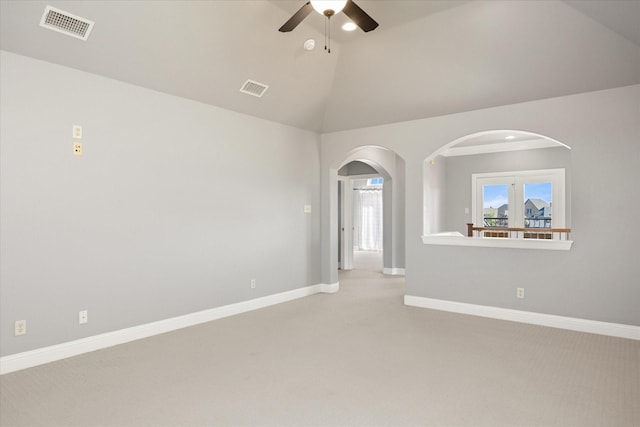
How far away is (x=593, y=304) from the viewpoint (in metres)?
4.20

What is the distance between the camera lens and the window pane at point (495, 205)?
27.1 feet

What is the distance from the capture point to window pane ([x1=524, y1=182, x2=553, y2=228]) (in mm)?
7711

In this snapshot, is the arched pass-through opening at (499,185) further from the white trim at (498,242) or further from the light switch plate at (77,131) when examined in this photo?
the light switch plate at (77,131)

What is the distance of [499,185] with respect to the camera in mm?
8320

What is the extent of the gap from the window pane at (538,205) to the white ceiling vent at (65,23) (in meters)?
7.81

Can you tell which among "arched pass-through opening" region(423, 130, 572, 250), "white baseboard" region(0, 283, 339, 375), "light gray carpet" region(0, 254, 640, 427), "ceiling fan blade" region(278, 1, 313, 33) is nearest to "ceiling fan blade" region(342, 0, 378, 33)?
A: "ceiling fan blade" region(278, 1, 313, 33)

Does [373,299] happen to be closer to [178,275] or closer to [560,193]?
[178,275]

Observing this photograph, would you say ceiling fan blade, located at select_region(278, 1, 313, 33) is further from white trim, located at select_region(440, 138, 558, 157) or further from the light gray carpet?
white trim, located at select_region(440, 138, 558, 157)

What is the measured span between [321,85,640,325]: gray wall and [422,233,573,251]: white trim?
7cm

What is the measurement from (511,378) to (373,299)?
2900 mm

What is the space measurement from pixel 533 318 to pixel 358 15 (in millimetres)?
3880

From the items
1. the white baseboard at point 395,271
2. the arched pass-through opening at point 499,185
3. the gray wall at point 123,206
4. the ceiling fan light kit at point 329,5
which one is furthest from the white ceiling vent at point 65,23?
the white baseboard at point 395,271

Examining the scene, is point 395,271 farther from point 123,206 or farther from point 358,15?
point 358,15

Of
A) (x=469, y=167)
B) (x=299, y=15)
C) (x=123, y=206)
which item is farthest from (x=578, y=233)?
(x=123, y=206)
